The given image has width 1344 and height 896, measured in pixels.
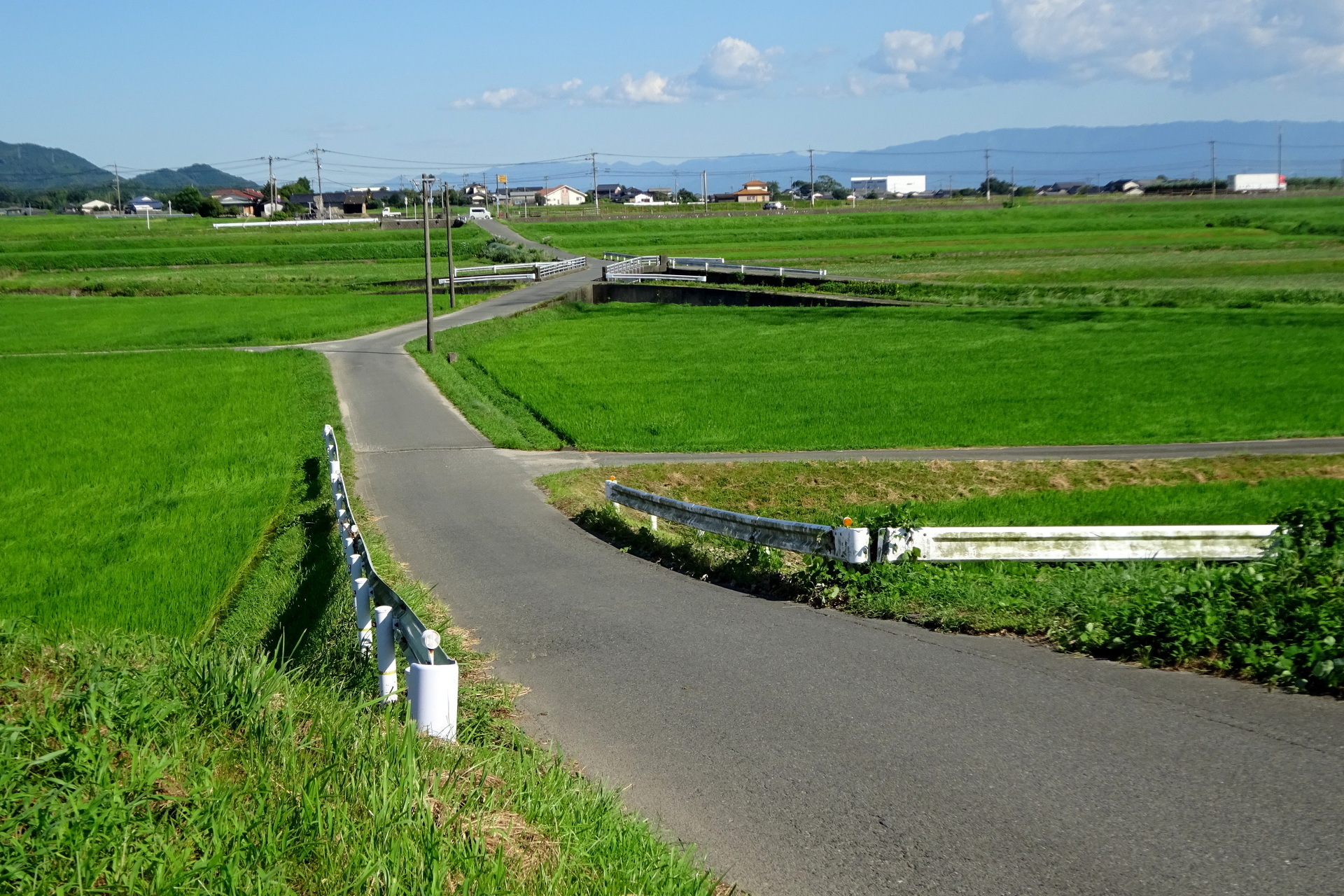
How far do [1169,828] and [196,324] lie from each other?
49.7 m

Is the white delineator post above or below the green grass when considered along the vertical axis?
above

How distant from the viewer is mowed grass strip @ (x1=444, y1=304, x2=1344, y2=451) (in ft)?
75.4

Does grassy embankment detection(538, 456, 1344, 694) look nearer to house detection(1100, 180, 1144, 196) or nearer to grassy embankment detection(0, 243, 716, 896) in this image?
grassy embankment detection(0, 243, 716, 896)

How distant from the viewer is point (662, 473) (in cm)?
1942

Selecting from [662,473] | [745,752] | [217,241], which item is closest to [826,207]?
[217,241]

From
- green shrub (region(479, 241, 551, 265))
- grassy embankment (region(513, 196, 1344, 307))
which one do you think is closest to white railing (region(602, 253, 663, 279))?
grassy embankment (region(513, 196, 1344, 307))

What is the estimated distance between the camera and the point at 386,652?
21.2 feet

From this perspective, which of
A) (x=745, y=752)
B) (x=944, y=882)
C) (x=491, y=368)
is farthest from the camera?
(x=491, y=368)

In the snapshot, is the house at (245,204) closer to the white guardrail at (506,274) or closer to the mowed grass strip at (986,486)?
the white guardrail at (506,274)

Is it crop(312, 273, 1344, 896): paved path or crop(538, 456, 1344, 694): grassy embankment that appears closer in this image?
crop(312, 273, 1344, 896): paved path

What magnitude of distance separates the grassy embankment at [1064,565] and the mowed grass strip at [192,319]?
2975 centimetres

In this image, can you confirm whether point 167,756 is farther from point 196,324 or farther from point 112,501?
point 196,324

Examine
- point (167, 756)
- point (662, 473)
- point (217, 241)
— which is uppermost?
point (217, 241)

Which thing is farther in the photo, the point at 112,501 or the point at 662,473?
the point at 662,473
